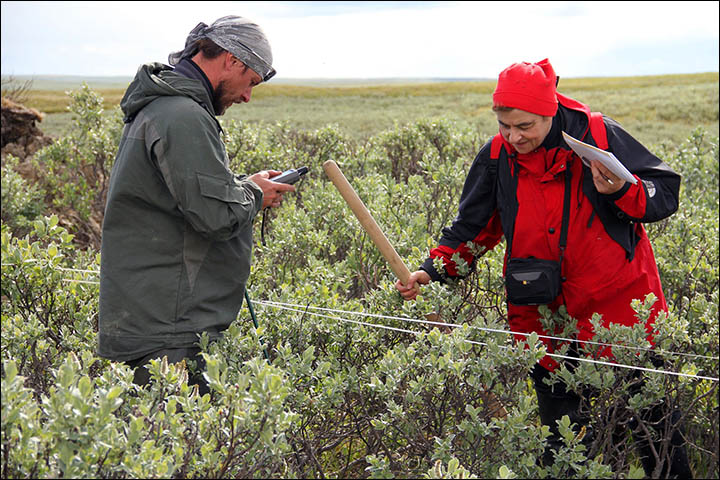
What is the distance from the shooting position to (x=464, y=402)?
2871mm

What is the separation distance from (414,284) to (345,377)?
712 millimetres

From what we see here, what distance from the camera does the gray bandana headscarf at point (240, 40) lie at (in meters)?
2.76

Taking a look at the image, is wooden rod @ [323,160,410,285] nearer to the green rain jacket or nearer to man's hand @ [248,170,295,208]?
man's hand @ [248,170,295,208]

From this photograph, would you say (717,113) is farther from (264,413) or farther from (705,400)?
(264,413)

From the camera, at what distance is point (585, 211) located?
10.1ft

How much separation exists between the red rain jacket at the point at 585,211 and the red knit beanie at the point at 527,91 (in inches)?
6.1

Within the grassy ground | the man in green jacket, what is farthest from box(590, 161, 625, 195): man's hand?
the grassy ground

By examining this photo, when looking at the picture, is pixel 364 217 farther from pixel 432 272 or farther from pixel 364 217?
pixel 432 272

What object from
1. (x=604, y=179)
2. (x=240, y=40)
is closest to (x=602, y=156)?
(x=604, y=179)

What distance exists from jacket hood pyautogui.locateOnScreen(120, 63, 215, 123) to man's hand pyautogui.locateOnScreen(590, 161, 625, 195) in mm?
1614

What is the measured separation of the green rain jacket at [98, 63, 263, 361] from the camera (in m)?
2.61

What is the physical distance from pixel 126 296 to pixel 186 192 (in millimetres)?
536

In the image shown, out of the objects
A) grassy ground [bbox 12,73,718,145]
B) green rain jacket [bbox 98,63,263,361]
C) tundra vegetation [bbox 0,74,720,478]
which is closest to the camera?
tundra vegetation [bbox 0,74,720,478]

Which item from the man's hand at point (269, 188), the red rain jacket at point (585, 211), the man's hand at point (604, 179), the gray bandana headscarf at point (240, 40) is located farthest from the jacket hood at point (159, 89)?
the man's hand at point (604, 179)
